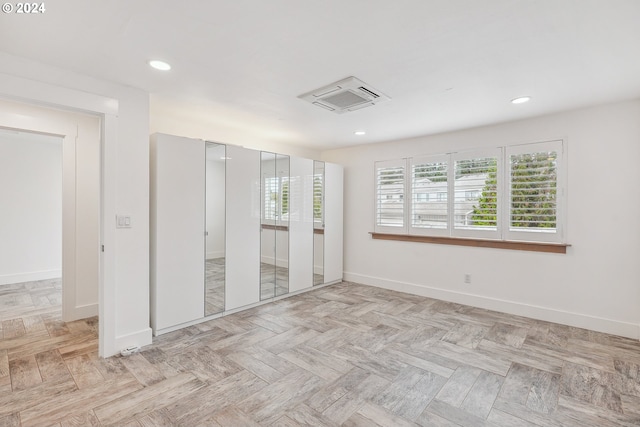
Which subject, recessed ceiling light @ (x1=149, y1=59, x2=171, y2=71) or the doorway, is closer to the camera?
recessed ceiling light @ (x1=149, y1=59, x2=171, y2=71)

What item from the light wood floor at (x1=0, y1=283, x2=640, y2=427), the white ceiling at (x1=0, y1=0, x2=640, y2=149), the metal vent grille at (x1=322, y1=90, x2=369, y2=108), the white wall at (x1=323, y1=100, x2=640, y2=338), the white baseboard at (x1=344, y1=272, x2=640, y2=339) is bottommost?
the light wood floor at (x1=0, y1=283, x2=640, y2=427)

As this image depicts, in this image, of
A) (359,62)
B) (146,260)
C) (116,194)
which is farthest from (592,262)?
(116,194)

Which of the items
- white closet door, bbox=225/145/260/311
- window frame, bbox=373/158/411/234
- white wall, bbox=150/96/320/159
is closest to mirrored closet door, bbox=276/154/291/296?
white closet door, bbox=225/145/260/311

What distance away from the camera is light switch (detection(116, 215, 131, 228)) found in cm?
279

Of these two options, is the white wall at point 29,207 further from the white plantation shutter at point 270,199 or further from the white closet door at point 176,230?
the white plantation shutter at point 270,199

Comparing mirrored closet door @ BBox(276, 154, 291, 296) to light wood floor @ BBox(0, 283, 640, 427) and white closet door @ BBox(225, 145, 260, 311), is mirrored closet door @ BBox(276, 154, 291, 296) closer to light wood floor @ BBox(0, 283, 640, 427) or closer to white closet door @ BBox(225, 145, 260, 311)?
white closet door @ BBox(225, 145, 260, 311)

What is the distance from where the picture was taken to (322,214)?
16.8 ft

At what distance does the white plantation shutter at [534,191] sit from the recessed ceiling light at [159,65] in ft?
12.8

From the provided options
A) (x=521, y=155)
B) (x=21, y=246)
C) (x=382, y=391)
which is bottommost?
(x=382, y=391)

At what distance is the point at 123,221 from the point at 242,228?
1393mm

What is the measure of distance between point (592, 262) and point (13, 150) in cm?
853

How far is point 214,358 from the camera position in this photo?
8.93ft

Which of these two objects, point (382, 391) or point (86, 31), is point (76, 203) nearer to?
point (86, 31)

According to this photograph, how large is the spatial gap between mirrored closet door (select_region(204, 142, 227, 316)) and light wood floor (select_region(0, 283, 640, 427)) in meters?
0.31
